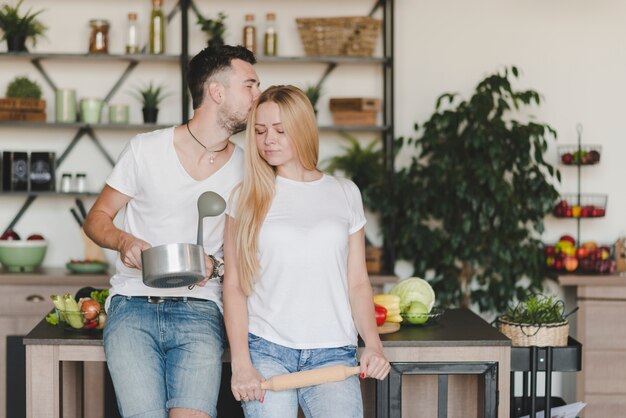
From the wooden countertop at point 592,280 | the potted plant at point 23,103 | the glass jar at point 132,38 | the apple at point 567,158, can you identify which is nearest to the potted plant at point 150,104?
the glass jar at point 132,38

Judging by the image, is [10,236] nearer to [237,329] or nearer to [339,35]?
[339,35]

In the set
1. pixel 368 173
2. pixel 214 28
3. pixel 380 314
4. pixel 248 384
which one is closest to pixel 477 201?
pixel 368 173

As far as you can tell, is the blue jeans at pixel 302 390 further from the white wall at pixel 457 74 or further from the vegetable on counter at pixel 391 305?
the white wall at pixel 457 74

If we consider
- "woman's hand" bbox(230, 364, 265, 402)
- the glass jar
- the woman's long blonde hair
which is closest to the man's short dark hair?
the woman's long blonde hair

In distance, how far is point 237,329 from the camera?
7.60 feet

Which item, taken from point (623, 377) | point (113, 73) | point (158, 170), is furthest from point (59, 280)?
point (623, 377)

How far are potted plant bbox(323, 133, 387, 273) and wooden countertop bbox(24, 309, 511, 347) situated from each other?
1.73 meters

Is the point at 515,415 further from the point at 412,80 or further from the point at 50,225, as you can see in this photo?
the point at 50,225

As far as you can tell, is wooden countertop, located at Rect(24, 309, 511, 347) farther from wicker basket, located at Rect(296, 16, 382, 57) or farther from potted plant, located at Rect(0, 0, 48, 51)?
potted plant, located at Rect(0, 0, 48, 51)

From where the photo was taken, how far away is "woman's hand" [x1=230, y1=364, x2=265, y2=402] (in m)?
2.22

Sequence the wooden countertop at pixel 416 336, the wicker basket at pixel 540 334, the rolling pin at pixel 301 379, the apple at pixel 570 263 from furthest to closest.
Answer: the apple at pixel 570 263 < the wicker basket at pixel 540 334 < the wooden countertop at pixel 416 336 < the rolling pin at pixel 301 379

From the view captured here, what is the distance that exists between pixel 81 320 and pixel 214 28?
7.69 ft

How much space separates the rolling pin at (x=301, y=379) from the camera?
220 cm

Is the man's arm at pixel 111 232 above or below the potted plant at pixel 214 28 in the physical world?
below
